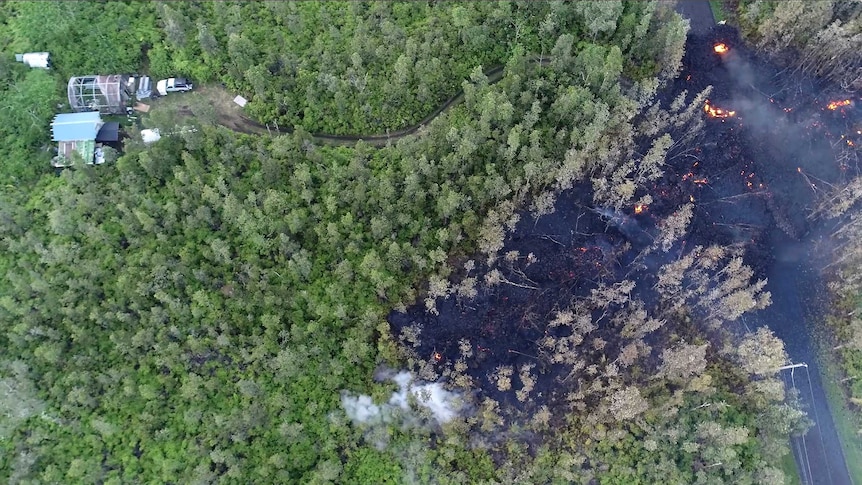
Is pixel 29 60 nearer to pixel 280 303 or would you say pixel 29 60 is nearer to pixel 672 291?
pixel 280 303

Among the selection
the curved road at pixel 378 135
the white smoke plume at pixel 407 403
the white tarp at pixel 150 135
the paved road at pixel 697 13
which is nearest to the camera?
the white smoke plume at pixel 407 403

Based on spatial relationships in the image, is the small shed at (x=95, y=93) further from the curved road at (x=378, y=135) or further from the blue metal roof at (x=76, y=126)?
the curved road at (x=378, y=135)

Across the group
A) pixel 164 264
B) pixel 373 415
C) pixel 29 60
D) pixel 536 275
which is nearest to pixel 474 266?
pixel 536 275

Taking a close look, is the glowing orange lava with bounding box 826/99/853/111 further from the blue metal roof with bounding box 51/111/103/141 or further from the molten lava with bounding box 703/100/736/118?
the blue metal roof with bounding box 51/111/103/141

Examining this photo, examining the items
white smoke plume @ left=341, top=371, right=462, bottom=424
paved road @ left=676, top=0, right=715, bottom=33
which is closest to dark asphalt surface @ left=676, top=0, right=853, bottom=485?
paved road @ left=676, top=0, right=715, bottom=33

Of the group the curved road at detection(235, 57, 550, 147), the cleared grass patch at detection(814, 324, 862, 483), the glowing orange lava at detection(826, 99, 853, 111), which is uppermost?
the glowing orange lava at detection(826, 99, 853, 111)

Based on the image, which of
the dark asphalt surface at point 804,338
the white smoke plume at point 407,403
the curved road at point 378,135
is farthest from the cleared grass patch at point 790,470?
the curved road at point 378,135

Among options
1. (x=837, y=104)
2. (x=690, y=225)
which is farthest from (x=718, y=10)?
(x=690, y=225)
